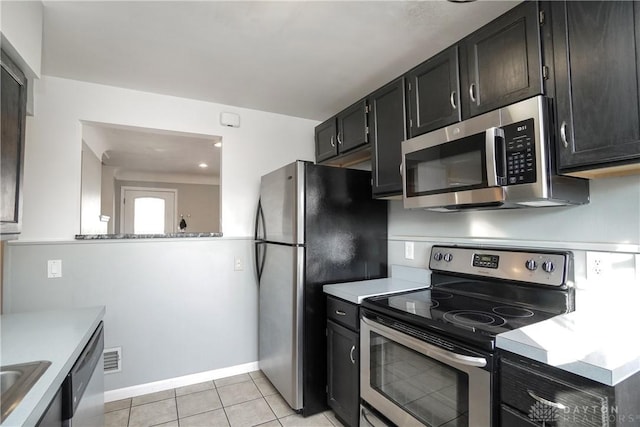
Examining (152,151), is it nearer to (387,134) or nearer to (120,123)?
(120,123)

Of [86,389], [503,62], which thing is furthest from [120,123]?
[503,62]

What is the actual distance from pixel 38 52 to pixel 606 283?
2.68 m

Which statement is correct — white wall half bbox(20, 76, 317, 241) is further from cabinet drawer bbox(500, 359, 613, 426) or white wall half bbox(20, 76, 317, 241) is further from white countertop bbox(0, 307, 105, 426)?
cabinet drawer bbox(500, 359, 613, 426)

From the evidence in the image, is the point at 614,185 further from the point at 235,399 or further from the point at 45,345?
the point at 235,399

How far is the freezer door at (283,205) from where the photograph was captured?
217cm

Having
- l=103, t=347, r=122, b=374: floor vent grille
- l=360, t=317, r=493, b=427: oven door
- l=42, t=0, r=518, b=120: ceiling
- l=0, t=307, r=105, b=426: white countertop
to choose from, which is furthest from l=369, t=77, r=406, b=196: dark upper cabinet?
l=103, t=347, r=122, b=374: floor vent grille

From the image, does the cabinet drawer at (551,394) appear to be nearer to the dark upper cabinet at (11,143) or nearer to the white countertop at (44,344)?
the white countertop at (44,344)

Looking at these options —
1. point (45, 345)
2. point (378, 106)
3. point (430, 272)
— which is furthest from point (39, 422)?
point (378, 106)

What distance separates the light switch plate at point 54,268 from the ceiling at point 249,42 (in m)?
1.30

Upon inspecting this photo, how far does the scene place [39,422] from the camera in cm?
88

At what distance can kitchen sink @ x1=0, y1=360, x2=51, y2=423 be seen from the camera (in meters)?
0.85

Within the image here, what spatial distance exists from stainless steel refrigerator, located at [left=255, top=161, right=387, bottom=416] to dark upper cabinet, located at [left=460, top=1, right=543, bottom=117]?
102 cm

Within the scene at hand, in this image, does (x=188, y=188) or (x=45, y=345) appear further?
(x=188, y=188)

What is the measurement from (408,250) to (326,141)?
1.20m
